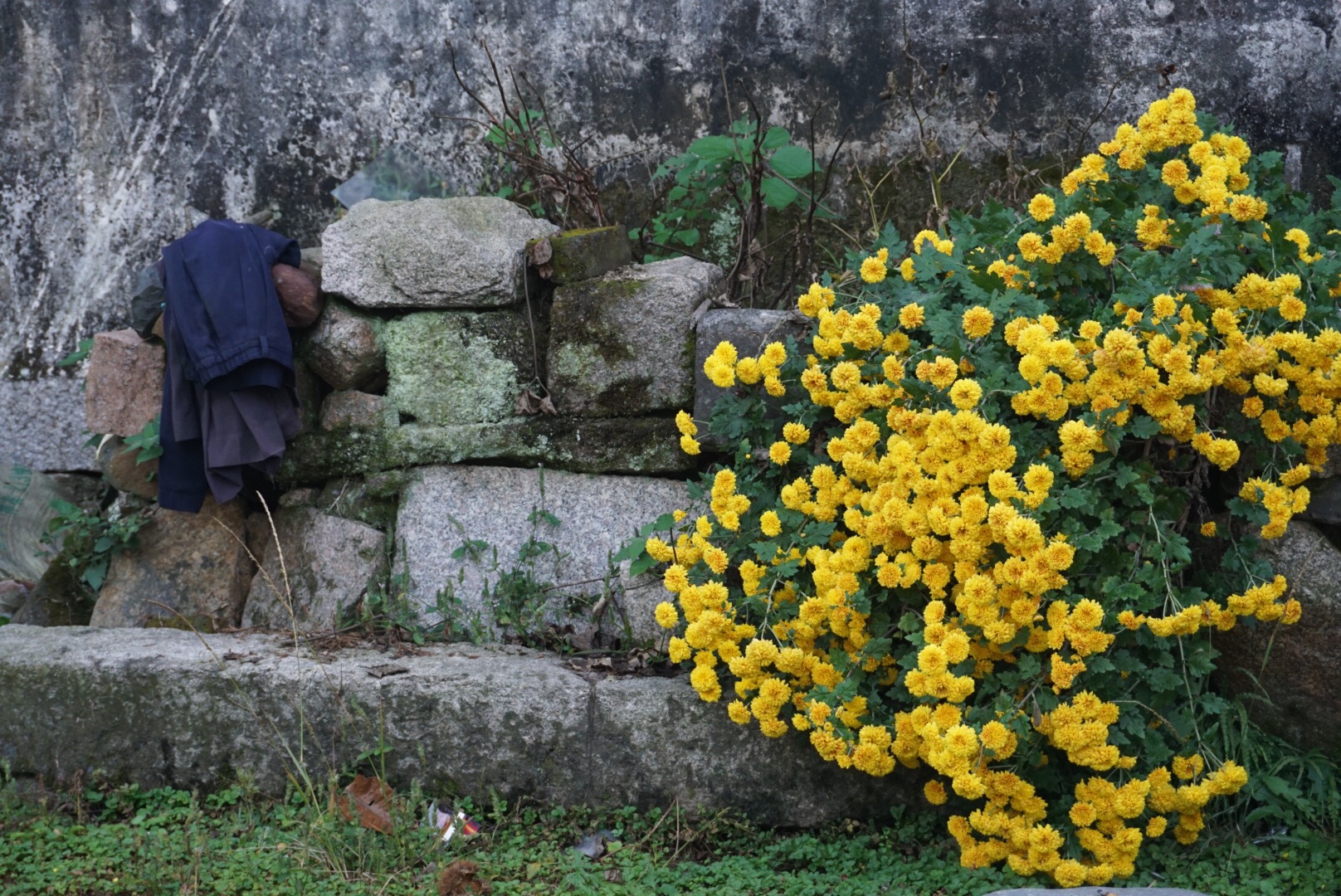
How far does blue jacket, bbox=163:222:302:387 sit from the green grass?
4.28 ft

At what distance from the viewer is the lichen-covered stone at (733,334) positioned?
3.56 metres

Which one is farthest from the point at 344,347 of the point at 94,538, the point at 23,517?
the point at 23,517

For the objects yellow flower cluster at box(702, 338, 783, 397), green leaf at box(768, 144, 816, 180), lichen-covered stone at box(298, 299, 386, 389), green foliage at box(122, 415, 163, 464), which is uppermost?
green leaf at box(768, 144, 816, 180)

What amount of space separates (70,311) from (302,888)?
2.95m

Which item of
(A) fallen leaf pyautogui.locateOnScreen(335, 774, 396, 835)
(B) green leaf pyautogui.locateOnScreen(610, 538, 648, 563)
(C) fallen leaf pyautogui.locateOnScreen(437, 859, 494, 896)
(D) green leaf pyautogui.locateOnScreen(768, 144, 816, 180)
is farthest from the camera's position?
(D) green leaf pyautogui.locateOnScreen(768, 144, 816, 180)

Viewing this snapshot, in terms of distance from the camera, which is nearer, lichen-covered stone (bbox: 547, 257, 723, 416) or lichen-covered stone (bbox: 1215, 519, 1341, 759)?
lichen-covered stone (bbox: 1215, 519, 1341, 759)

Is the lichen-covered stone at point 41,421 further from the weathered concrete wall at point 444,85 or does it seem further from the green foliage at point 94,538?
the green foliage at point 94,538

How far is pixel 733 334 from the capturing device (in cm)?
364

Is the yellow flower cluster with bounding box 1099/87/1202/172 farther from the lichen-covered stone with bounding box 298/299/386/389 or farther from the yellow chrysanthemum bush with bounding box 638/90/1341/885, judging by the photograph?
the lichen-covered stone with bounding box 298/299/386/389

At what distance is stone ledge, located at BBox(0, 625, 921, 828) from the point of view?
3168 millimetres

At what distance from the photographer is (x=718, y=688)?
119 inches

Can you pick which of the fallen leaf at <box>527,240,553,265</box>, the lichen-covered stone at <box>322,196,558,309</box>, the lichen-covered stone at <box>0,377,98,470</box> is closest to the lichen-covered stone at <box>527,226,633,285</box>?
the fallen leaf at <box>527,240,553,265</box>

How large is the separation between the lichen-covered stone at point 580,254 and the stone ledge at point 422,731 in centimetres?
128

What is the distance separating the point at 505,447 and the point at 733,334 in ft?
2.71
